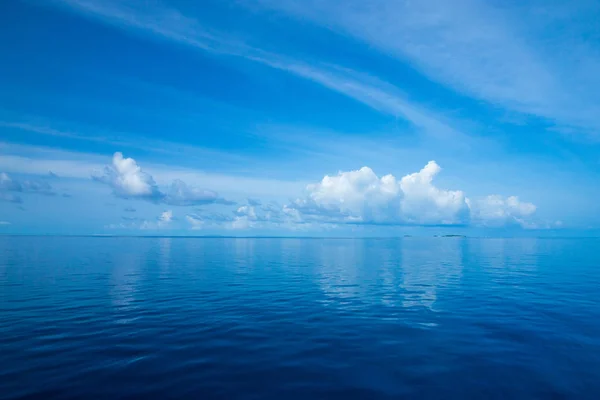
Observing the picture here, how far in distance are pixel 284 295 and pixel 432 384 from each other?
77.0 feet

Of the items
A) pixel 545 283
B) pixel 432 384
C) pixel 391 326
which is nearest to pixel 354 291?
pixel 391 326

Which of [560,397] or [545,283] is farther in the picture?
[545,283]

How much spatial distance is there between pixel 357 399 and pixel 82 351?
1598 centimetres

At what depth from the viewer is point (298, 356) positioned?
19.2m

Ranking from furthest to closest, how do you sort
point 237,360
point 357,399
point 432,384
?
point 237,360 < point 432,384 < point 357,399

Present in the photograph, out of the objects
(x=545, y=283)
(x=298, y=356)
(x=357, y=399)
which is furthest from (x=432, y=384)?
(x=545, y=283)

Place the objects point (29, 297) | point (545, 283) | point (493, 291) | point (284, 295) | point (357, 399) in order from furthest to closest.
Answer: point (545, 283) → point (493, 291) → point (284, 295) → point (29, 297) → point (357, 399)

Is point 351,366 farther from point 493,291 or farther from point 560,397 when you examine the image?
point 493,291

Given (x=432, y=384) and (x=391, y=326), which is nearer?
(x=432, y=384)

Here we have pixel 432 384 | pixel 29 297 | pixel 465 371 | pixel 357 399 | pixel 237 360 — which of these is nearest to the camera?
pixel 357 399

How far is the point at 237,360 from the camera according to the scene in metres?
18.6

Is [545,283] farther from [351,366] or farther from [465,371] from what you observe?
[351,366]

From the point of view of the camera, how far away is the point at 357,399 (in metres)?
14.4

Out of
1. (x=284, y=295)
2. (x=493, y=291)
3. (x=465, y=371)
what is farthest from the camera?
(x=493, y=291)
